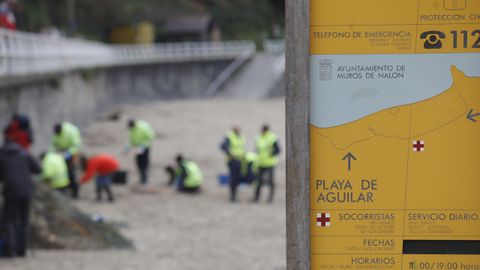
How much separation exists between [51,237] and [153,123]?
72.5 ft

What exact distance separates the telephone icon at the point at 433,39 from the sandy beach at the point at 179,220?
8.12m

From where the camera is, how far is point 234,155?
19625mm

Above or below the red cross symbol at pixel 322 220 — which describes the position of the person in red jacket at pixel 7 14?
above

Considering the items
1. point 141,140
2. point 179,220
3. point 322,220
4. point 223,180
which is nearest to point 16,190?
point 179,220

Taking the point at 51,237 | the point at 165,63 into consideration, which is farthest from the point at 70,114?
the point at 165,63

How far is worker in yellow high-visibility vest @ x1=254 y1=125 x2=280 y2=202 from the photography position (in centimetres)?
1897

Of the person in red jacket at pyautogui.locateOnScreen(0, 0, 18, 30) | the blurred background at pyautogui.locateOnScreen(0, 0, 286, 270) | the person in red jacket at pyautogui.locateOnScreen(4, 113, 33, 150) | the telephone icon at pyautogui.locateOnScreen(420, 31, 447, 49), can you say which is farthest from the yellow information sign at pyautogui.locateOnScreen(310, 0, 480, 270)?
the person in red jacket at pyautogui.locateOnScreen(0, 0, 18, 30)

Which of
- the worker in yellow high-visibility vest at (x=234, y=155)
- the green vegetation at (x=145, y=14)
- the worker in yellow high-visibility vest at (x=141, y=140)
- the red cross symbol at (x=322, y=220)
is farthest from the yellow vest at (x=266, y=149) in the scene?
the green vegetation at (x=145, y=14)

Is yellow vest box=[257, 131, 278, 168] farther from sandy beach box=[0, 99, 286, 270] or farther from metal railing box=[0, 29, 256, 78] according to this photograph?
metal railing box=[0, 29, 256, 78]

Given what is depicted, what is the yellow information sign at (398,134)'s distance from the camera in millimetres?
4285

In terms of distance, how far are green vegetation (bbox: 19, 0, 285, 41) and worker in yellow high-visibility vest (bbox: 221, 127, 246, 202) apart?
749 inches

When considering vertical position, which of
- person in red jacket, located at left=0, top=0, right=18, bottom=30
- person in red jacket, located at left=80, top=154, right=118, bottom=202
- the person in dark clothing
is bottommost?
person in red jacket, located at left=80, top=154, right=118, bottom=202

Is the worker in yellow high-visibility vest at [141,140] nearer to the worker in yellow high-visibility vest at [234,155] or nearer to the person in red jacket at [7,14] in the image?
the worker in yellow high-visibility vest at [234,155]

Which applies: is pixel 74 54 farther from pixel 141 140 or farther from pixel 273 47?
pixel 273 47
